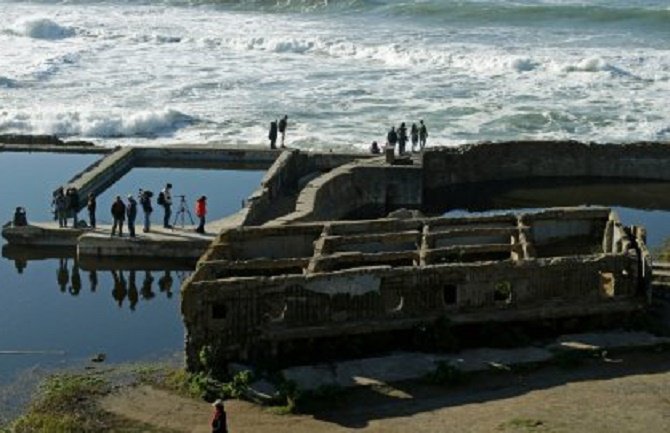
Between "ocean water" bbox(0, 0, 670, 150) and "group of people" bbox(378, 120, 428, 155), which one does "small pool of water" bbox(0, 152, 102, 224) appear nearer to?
"ocean water" bbox(0, 0, 670, 150)

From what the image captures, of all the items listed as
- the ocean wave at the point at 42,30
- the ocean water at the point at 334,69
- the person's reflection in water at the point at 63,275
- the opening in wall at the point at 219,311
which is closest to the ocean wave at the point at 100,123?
the ocean water at the point at 334,69

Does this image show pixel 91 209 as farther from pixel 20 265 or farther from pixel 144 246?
pixel 20 265

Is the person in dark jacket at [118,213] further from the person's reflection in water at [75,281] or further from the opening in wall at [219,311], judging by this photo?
the opening in wall at [219,311]

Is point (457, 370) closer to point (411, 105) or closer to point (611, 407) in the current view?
point (611, 407)

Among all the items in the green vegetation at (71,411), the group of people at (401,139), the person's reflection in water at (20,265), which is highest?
the group of people at (401,139)

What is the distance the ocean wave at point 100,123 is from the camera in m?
42.1

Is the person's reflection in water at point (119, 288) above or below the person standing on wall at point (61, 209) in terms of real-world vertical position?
below

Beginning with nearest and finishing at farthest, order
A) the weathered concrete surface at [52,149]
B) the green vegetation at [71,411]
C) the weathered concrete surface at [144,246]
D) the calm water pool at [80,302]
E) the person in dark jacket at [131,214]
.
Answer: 1. the green vegetation at [71,411]
2. the calm water pool at [80,302]
3. the weathered concrete surface at [144,246]
4. the person in dark jacket at [131,214]
5. the weathered concrete surface at [52,149]

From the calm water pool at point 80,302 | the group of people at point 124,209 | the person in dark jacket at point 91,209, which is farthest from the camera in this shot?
the person in dark jacket at point 91,209

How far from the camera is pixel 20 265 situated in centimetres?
2636

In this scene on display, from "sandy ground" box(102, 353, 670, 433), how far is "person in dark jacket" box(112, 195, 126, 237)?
8.11 metres

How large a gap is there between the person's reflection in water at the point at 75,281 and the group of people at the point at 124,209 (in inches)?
45.9

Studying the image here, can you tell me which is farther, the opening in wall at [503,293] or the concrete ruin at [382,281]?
the opening in wall at [503,293]

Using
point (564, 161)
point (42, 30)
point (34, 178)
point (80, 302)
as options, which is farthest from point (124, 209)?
point (42, 30)
